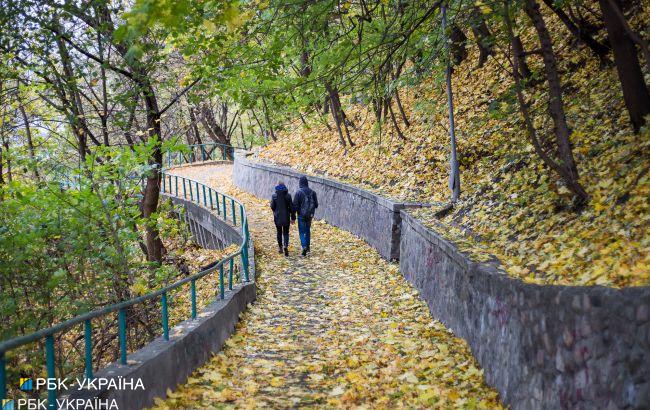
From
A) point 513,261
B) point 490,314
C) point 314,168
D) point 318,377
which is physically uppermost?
point 314,168

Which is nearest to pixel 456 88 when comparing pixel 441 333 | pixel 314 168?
pixel 314 168

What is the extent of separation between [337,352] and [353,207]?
9.00m

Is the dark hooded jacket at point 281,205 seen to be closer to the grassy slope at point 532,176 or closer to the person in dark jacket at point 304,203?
the person in dark jacket at point 304,203

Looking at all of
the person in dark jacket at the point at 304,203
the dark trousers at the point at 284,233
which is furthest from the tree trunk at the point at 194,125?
the person in dark jacket at the point at 304,203

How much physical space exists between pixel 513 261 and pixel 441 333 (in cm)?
177

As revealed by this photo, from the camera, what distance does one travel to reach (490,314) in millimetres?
6383

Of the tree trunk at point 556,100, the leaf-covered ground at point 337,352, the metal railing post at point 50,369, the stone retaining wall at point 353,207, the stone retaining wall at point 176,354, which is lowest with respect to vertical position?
the leaf-covered ground at point 337,352

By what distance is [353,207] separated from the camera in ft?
54.5

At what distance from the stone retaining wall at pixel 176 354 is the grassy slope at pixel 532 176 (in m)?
3.61

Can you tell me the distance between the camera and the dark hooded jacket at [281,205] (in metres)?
14.0

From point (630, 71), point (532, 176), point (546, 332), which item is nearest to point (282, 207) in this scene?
point (532, 176)

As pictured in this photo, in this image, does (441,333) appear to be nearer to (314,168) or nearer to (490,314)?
(490,314)

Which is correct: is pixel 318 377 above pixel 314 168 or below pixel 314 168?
below

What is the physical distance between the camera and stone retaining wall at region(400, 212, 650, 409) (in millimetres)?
3791
